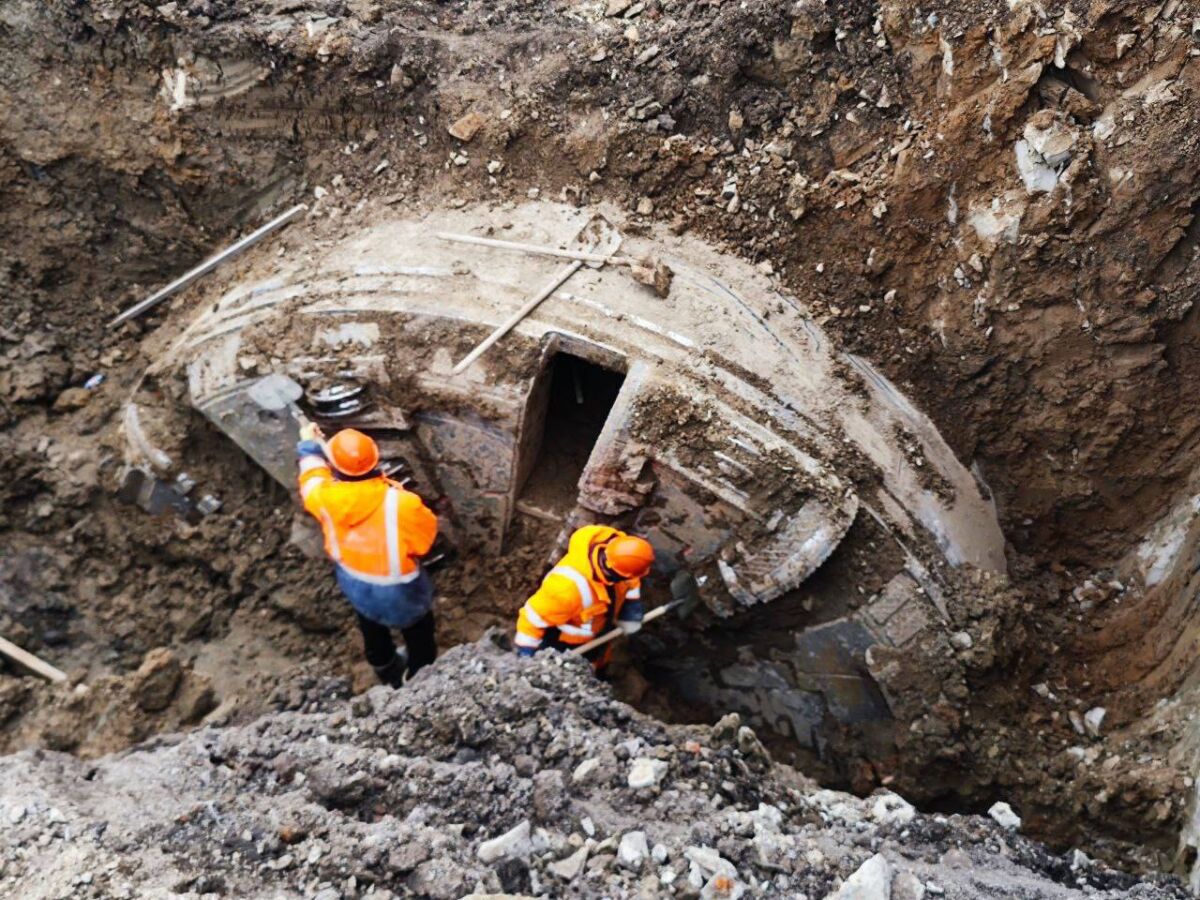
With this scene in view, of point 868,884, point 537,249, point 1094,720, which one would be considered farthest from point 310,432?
point 1094,720

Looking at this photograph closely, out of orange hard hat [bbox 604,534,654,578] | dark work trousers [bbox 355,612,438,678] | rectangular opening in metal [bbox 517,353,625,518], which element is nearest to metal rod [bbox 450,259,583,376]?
rectangular opening in metal [bbox 517,353,625,518]

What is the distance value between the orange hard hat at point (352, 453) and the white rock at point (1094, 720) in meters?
3.59

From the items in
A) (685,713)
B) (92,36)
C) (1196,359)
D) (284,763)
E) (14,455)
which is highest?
(92,36)

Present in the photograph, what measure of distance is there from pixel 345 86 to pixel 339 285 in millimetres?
1082

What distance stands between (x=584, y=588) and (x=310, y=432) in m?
1.62

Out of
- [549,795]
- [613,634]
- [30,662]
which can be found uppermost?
[30,662]

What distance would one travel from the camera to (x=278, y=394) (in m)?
5.25

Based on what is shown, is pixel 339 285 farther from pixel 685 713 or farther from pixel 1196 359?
pixel 1196 359

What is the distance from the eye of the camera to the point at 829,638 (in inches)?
200

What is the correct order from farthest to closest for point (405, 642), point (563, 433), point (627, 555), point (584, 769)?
point (563, 433) → point (405, 642) → point (627, 555) → point (584, 769)

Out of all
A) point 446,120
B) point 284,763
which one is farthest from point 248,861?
point 446,120

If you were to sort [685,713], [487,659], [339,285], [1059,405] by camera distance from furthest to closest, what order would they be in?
[685,713] → [339,285] → [1059,405] → [487,659]

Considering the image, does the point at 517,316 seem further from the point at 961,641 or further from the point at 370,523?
the point at 961,641

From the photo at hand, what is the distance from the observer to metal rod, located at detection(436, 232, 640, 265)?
16.4 feet
